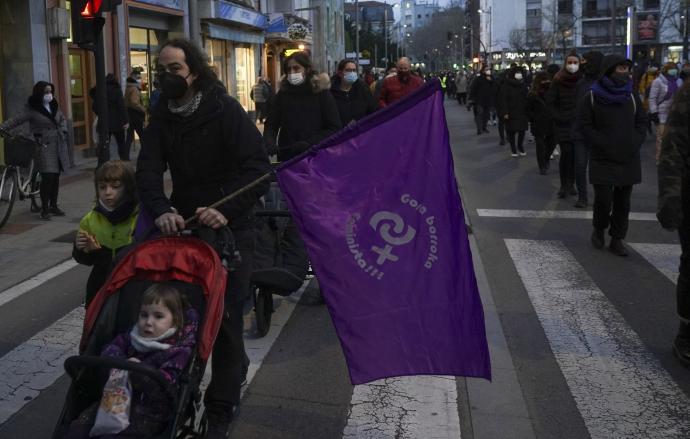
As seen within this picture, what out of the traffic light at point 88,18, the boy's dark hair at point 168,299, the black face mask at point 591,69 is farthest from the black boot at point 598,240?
the boy's dark hair at point 168,299

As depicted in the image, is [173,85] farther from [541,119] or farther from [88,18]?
[541,119]

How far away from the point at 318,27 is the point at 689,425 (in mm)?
55418

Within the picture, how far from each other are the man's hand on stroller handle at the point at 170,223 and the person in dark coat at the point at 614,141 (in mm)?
5600

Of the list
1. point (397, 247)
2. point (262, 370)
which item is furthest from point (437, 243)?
point (262, 370)

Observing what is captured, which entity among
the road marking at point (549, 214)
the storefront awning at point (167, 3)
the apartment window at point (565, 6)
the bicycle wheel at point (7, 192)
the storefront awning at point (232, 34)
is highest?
the apartment window at point (565, 6)

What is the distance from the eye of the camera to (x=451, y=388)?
4.84 m

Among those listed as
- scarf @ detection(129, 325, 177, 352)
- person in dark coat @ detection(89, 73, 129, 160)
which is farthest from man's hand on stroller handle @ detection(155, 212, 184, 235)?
person in dark coat @ detection(89, 73, 129, 160)

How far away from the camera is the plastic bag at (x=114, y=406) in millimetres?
3172

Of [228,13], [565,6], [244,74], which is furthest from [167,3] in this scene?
[565,6]

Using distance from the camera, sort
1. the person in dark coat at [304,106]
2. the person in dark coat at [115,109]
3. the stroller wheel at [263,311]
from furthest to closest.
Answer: the person in dark coat at [115,109], the person in dark coat at [304,106], the stroller wheel at [263,311]

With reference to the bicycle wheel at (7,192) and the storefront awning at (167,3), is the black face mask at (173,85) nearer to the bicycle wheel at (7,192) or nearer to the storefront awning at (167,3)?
the bicycle wheel at (7,192)

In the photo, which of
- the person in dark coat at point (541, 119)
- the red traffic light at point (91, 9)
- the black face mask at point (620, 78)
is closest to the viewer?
the black face mask at point (620, 78)

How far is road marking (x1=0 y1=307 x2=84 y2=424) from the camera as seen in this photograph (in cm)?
475

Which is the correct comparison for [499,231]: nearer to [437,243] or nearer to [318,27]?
[437,243]
